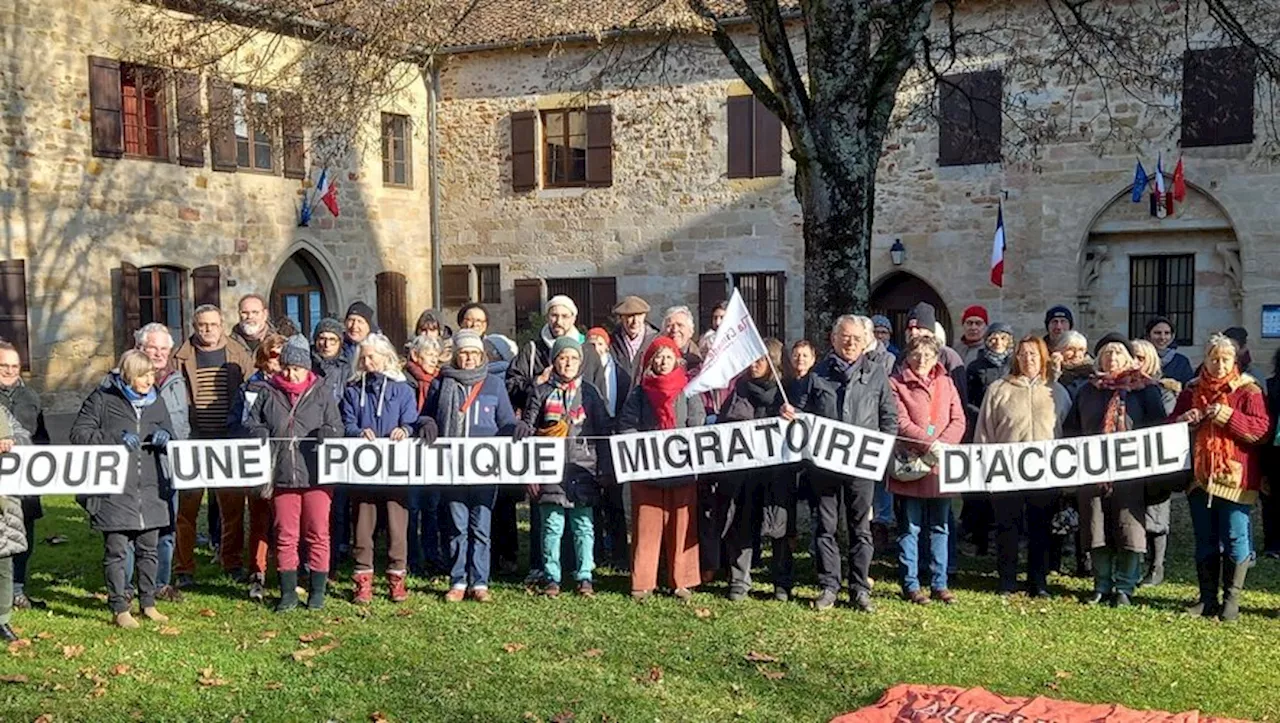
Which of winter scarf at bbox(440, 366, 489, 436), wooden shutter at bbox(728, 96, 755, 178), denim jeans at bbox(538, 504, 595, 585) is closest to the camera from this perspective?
winter scarf at bbox(440, 366, 489, 436)

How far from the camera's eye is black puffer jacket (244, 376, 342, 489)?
7172 millimetres

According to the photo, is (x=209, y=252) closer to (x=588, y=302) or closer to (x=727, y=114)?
(x=588, y=302)

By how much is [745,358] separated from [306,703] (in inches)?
126

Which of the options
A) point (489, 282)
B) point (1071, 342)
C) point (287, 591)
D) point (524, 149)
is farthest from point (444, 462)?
point (489, 282)

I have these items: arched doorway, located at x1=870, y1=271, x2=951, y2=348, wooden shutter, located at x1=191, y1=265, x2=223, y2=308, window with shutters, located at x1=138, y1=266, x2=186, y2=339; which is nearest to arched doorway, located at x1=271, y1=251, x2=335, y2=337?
wooden shutter, located at x1=191, y1=265, x2=223, y2=308

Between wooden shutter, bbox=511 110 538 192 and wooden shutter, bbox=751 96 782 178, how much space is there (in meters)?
4.34

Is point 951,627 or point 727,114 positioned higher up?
point 727,114

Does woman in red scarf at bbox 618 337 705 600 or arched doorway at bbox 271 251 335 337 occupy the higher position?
arched doorway at bbox 271 251 335 337

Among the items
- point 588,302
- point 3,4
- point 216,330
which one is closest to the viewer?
point 216,330

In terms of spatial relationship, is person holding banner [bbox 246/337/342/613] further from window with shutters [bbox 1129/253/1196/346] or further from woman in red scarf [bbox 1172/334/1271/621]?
window with shutters [bbox 1129/253/1196/346]

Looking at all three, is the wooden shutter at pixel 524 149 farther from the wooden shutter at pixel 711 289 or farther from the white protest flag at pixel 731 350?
the white protest flag at pixel 731 350

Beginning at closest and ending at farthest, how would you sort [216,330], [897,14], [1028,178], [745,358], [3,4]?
[745,358]
[216,330]
[897,14]
[3,4]
[1028,178]

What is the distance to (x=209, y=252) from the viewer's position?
19.1 meters

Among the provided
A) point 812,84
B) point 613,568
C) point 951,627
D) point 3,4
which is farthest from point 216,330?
point 3,4
